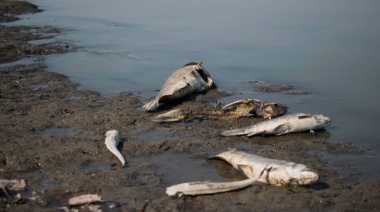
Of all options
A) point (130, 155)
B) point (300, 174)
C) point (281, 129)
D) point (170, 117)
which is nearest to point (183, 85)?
point (170, 117)

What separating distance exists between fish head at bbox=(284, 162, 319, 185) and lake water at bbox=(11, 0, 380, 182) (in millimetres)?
1250

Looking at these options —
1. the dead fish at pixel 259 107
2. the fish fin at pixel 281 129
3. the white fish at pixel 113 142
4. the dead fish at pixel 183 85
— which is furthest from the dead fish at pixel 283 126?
the dead fish at pixel 183 85

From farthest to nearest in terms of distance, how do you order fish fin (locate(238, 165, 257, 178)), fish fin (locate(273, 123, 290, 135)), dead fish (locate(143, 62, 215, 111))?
dead fish (locate(143, 62, 215, 111)) < fish fin (locate(273, 123, 290, 135)) < fish fin (locate(238, 165, 257, 178))

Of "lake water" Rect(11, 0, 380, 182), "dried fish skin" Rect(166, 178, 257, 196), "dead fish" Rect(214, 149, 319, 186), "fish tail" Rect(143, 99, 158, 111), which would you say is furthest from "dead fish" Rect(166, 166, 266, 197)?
"fish tail" Rect(143, 99, 158, 111)

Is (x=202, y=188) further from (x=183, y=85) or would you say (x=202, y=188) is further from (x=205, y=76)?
(x=205, y=76)

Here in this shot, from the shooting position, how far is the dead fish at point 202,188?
5.35m

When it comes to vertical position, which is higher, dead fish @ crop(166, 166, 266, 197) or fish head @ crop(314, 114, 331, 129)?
fish head @ crop(314, 114, 331, 129)

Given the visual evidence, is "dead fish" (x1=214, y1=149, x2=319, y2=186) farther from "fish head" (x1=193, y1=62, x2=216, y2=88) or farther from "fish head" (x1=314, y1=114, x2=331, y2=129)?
"fish head" (x1=193, y1=62, x2=216, y2=88)

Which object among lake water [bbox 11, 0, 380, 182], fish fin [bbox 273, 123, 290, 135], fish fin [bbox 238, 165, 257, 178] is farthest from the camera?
lake water [bbox 11, 0, 380, 182]

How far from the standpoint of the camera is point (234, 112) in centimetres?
825

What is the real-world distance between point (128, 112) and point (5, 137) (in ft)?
7.61

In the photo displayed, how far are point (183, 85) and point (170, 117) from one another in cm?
144

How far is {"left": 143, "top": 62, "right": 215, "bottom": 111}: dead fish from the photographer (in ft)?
29.2

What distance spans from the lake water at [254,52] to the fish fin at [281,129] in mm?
768
